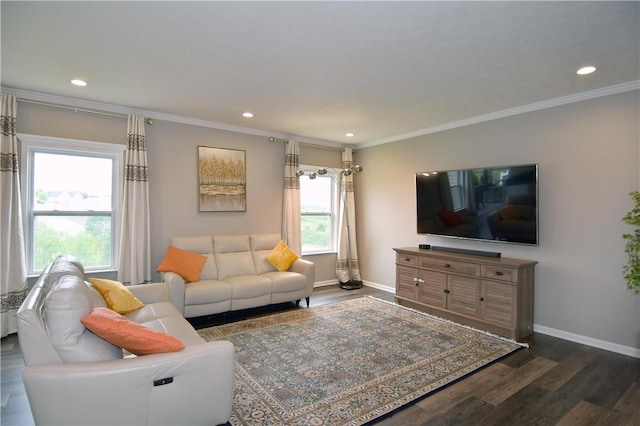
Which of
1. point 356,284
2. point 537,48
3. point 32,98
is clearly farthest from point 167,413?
point 356,284

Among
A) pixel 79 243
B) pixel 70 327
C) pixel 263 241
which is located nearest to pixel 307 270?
pixel 263 241

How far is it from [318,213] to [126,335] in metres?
4.61

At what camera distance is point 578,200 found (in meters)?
3.62

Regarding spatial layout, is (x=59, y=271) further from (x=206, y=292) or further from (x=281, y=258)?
(x=281, y=258)

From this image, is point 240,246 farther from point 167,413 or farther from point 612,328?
point 612,328

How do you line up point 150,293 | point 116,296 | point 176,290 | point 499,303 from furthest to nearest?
point 176,290
point 499,303
point 150,293
point 116,296

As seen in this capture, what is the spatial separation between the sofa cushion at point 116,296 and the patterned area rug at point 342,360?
3.11 ft

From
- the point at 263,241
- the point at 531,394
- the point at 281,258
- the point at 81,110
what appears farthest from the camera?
the point at 263,241

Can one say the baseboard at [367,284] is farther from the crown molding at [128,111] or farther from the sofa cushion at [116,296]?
the sofa cushion at [116,296]

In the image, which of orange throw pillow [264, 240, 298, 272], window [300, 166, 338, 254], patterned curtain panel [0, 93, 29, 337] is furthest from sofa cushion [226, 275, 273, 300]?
patterned curtain panel [0, 93, 29, 337]

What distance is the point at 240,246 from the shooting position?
4.97m

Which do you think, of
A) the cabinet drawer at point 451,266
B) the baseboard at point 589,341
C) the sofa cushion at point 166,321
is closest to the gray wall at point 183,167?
the sofa cushion at point 166,321

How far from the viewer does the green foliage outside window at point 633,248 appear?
2.87 meters

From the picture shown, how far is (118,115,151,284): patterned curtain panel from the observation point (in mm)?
4121
